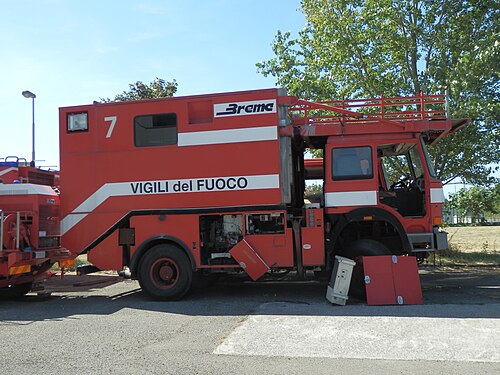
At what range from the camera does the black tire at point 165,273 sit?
28.1 feet

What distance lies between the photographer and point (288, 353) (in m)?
5.23

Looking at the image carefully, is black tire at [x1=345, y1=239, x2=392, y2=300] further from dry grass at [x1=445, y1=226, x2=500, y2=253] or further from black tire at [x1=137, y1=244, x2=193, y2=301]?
dry grass at [x1=445, y1=226, x2=500, y2=253]

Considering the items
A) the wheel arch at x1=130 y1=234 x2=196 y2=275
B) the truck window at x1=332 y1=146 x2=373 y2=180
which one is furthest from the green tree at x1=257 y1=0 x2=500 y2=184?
the wheel arch at x1=130 y1=234 x2=196 y2=275

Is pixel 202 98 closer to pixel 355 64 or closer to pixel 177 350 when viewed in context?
pixel 177 350

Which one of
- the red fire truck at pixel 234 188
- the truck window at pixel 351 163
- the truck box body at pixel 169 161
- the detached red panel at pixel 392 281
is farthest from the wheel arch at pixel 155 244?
the detached red panel at pixel 392 281

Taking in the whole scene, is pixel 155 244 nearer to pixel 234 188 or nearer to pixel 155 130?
pixel 234 188

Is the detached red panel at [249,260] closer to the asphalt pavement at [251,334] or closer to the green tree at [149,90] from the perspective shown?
the asphalt pavement at [251,334]

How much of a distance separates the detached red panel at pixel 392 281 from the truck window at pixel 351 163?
1601mm

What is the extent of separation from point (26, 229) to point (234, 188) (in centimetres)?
421

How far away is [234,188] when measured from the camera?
8531 millimetres

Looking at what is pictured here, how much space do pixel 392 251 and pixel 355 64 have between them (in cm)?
794

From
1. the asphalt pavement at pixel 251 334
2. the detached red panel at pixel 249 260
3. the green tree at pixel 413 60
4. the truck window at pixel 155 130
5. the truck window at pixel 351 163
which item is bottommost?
the asphalt pavement at pixel 251 334

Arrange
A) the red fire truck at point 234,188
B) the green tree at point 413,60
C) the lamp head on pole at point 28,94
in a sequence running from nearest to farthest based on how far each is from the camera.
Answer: the red fire truck at point 234,188 → the green tree at point 413,60 → the lamp head on pole at point 28,94

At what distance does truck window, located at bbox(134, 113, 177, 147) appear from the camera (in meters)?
8.79
